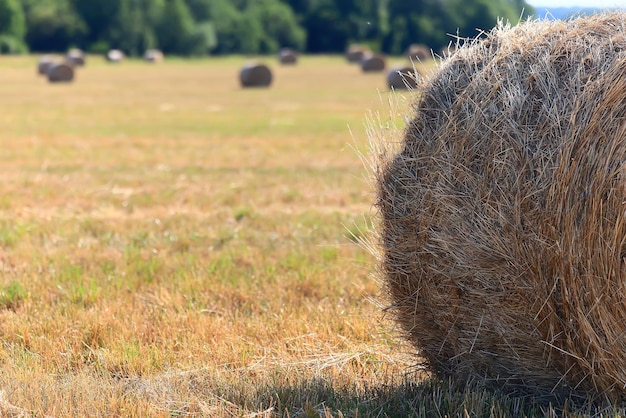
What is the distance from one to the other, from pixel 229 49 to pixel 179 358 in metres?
94.3

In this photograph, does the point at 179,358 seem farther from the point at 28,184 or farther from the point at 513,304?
the point at 28,184

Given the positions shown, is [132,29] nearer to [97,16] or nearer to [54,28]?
[97,16]

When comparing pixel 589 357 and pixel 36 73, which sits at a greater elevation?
pixel 589 357

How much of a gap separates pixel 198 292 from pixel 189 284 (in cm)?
17

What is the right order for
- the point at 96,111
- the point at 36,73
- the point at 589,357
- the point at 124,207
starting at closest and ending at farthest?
the point at 589,357, the point at 124,207, the point at 96,111, the point at 36,73

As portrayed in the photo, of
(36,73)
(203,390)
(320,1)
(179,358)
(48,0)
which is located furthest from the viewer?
(320,1)

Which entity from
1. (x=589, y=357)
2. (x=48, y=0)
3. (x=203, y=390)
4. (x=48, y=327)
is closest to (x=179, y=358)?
(x=203, y=390)

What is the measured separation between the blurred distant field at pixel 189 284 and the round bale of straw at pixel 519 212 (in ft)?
1.49

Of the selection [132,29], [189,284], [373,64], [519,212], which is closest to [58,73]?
[373,64]

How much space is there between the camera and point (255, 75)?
39.0 m

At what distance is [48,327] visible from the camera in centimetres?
581

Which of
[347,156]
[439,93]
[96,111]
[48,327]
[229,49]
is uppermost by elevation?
[439,93]

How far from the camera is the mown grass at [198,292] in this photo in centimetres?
465

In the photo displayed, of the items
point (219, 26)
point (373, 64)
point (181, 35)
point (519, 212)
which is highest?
point (519, 212)
